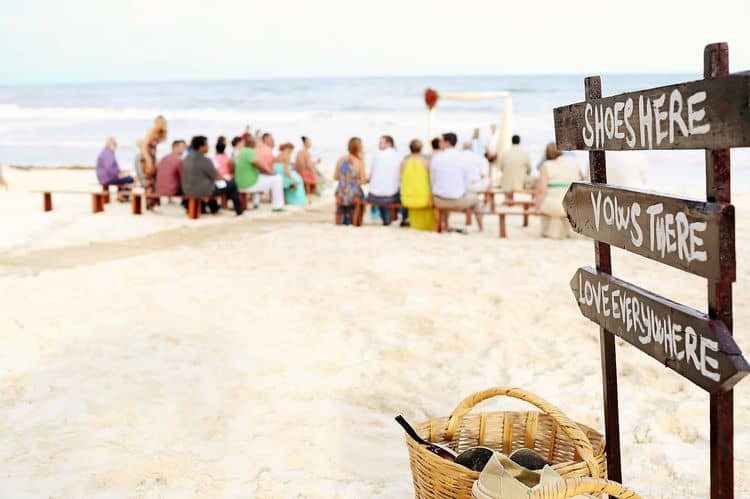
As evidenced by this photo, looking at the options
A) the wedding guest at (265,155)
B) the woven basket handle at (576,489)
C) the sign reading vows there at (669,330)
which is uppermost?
the wedding guest at (265,155)

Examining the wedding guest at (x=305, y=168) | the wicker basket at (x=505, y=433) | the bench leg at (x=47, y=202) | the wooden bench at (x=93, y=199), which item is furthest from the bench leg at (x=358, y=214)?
the wicker basket at (x=505, y=433)

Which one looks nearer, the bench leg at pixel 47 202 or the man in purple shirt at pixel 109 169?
the bench leg at pixel 47 202

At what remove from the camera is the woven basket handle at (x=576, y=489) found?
6.38 ft

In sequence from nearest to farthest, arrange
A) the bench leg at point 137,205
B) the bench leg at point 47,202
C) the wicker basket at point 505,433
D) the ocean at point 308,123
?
the wicker basket at point 505,433 → the bench leg at point 137,205 → the bench leg at point 47,202 → the ocean at point 308,123

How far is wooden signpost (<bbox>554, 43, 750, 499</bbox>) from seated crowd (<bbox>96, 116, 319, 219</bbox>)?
8.23 m

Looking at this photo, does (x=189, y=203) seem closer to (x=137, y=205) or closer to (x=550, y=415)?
(x=137, y=205)

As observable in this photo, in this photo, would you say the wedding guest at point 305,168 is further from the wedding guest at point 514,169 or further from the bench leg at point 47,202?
the bench leg at point 47,202

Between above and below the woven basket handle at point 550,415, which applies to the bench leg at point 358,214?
above

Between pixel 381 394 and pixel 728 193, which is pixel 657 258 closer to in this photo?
pixel 728 193

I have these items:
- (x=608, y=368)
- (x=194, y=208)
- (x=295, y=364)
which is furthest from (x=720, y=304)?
(x=194, y=208)

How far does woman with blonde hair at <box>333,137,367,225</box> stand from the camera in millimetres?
9586

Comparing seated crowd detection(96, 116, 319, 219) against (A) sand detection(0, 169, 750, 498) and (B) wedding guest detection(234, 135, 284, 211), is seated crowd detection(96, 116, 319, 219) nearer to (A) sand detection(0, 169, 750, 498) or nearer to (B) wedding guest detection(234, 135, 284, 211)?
(B) wedding guest detection(234, 135, 284, 211)

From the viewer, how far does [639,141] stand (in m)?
2.15

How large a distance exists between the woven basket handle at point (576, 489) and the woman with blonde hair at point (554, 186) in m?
6.57
